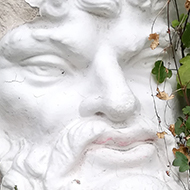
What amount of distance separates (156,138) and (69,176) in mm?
303

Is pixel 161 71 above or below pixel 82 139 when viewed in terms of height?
above

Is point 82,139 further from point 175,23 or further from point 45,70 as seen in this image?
point 175,23

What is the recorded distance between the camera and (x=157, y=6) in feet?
4.44

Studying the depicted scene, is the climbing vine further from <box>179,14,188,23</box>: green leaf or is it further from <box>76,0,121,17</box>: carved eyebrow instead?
<box>76,0,121,17</box>: carved eyebrow

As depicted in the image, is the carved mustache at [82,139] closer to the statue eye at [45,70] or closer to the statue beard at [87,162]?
the statue beard at [87,162]

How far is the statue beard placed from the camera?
1178mm

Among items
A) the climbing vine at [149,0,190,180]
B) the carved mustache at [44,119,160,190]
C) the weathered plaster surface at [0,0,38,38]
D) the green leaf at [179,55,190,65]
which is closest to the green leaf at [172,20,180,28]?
the climbing vine at [149,0,190,180]

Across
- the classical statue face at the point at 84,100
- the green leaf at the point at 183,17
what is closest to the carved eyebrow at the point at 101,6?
the classical statue face at the point at 84,100

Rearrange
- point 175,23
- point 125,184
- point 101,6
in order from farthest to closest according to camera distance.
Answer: point 175,23
point 101,6
point 125,184

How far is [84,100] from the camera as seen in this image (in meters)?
1.27

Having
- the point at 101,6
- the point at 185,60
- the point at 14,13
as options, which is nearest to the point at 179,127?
the point at 185,60

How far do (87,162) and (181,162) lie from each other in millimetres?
294

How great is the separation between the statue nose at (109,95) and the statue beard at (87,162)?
4cm

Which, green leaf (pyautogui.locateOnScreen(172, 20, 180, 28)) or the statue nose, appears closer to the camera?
the statue nose
